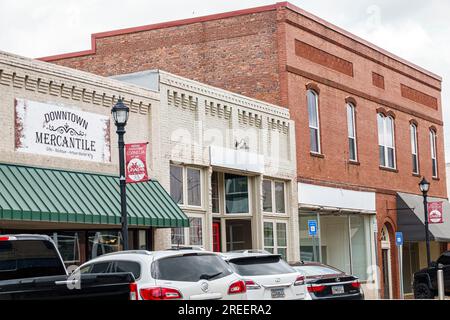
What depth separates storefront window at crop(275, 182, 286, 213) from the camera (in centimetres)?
2739

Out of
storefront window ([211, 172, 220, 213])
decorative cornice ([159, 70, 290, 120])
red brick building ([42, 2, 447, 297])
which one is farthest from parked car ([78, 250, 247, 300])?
red brick building ([42, 2, 447, 297])

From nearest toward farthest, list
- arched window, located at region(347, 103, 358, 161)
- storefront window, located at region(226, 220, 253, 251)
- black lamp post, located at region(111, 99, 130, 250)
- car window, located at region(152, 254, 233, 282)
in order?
car window, located at region(152, 254, 233, 282) < black lamp post, located at region(111, 99, 130, 250) < storefront window, located at region(226, 220, 253, 251) < arched window, located at region(347, 103, 358, 161)

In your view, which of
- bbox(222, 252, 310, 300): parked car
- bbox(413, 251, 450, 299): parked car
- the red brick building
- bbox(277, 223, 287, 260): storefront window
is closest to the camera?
bbox(222, 252, 310, 300): parked car

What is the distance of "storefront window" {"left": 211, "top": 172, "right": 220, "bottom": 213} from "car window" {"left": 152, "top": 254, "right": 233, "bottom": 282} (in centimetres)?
1415

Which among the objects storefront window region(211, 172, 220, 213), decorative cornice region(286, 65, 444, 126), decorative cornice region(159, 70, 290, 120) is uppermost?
decorative cornice region(286, 65, 444, 126)

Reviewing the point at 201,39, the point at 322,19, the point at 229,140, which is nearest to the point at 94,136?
the point at 229,140

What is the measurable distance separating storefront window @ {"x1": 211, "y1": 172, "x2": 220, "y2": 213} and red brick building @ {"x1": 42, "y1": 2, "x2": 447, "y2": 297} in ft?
13.9

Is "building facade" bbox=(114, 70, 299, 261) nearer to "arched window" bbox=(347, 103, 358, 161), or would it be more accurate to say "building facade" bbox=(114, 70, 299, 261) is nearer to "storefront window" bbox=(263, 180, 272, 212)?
"storefront window" bbox=(263, 180, 272, 212)

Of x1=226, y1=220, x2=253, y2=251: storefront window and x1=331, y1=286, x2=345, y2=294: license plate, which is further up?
x1=226, y1=220, x2=253, y2=251: storefront window

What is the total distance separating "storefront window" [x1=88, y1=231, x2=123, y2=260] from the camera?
1941 cm

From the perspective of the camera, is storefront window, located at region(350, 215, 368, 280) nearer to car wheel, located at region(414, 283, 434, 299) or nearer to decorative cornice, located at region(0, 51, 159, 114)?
car wheel, located at region(414, 283, 434, 299)

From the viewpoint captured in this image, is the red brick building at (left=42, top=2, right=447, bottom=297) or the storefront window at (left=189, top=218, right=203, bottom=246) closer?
the storefront window at (left=189, top=218, right=203, bottom=246)

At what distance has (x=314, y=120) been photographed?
101 feet
